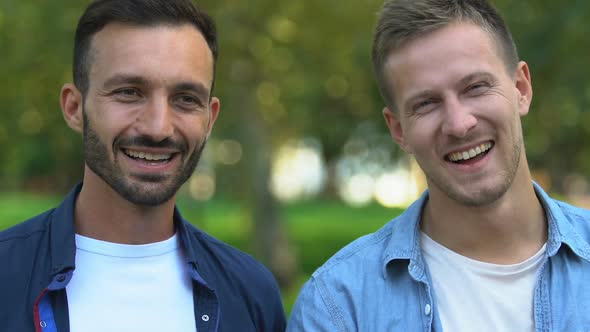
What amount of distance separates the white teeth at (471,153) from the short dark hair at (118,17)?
4.26 feet

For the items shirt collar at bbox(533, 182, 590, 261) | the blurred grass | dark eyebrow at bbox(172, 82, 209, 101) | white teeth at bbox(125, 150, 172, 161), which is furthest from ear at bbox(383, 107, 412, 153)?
the blurred grass

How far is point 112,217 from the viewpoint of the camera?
3176 mm

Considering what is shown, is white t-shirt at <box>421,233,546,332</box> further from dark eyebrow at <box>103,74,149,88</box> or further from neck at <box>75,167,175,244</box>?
dark eyebrow at <box>103,74,149,88</box>

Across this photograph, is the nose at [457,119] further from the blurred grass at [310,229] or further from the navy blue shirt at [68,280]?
the blurred grass at [310,229]

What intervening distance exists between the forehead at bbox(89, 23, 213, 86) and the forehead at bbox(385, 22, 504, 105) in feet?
2.92

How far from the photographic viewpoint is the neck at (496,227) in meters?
3.07

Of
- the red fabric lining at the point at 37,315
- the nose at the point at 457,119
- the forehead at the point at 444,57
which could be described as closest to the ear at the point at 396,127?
the forehead at the point at 444,57

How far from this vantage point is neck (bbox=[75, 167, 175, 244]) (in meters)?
3.17

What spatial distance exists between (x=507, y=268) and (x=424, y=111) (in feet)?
2.37

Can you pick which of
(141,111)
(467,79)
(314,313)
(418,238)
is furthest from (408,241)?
(141,111)

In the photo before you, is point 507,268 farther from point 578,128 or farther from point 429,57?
point 578,128

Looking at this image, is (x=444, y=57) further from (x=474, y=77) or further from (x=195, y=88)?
(x=195, y=88)

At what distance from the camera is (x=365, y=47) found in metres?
11.0

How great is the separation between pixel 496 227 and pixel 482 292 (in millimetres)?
291
